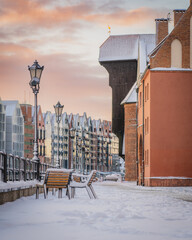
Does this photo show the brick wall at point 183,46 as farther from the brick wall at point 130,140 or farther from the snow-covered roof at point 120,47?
the snow-covered roof at point 120,47

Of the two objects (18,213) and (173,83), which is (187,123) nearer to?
(173,83)

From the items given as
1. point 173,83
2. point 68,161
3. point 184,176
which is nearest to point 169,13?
point 173,83

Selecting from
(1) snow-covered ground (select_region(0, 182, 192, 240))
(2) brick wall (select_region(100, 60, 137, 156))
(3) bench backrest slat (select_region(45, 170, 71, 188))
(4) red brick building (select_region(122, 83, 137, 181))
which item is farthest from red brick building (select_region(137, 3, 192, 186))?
(1) snow-covered ground (select_region(0, 182, 192, 240))

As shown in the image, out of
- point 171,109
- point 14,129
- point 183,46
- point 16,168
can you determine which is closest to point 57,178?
point 16,168

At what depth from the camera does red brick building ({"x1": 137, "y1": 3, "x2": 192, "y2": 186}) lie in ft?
140

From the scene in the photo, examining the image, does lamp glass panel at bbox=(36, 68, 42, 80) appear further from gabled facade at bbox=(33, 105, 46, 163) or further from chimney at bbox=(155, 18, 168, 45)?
gabled facade at bbox=(33, 105, 46, 163)

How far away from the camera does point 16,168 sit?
18594 mm

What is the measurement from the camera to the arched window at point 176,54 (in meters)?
42.6

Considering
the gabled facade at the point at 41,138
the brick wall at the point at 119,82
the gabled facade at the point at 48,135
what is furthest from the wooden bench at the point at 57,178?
the gabled facade at the point at 48,135

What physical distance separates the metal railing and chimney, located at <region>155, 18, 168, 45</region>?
29.0 metres

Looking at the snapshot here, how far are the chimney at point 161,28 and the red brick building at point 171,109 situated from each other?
7365mm

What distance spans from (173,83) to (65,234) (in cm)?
3568

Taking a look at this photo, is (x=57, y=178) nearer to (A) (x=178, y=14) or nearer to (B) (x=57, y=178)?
(B) (x=57, y=178)

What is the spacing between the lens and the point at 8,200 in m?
15.6
